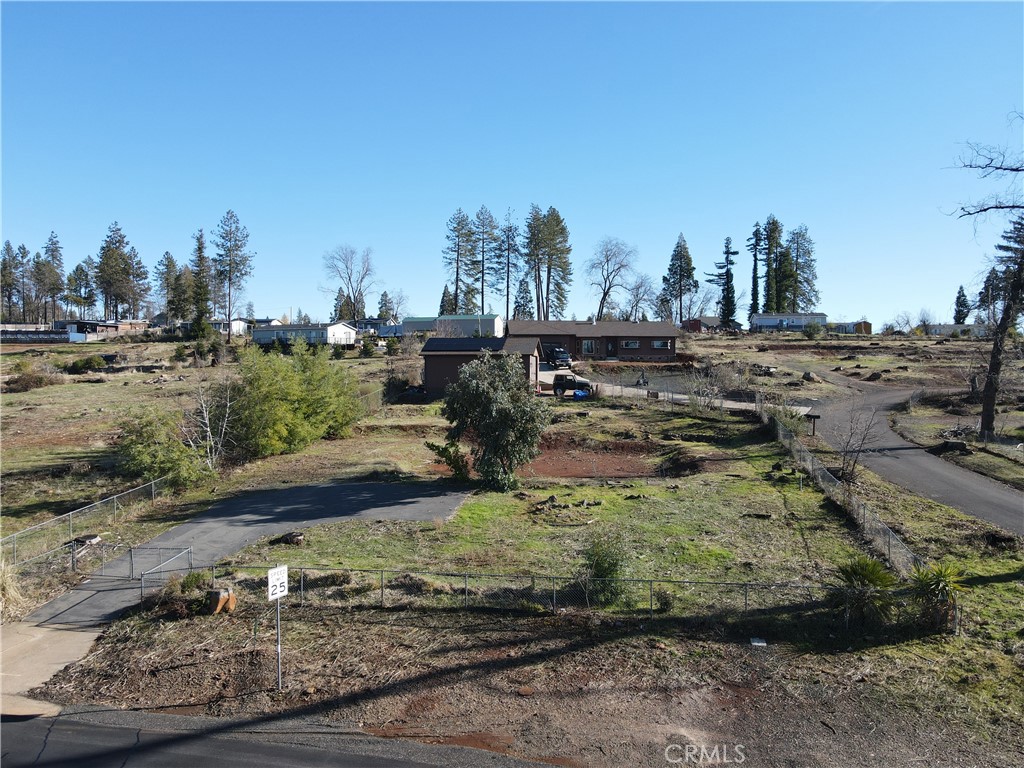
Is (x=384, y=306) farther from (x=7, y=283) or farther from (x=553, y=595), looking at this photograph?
(x=553, y=595)

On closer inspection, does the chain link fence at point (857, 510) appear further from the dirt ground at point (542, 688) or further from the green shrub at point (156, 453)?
the green shrub at point (156, 453)

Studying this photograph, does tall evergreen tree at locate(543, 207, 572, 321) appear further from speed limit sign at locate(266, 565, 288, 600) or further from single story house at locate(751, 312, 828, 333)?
speed limit sign at locate(266, 565, 288, 600)

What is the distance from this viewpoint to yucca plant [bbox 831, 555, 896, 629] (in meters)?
13.7

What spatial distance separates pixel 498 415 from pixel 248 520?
9.82 m

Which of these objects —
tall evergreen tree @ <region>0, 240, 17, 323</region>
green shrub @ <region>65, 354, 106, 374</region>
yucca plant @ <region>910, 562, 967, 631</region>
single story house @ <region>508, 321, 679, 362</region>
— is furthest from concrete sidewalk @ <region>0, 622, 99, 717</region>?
tall evergreen tree @ <region>0, 240, 17, 323</region>

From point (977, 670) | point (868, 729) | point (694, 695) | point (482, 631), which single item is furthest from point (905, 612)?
point (482, 631)

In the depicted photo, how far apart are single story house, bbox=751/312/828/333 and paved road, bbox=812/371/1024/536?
2744 inches

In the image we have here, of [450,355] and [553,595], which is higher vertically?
[450,355]

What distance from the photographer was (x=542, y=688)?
471 inches

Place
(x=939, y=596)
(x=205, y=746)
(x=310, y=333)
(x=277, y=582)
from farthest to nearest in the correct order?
(x=310, y=333) < (x=939, y=596) < (x=277, y=582) < (x=205, y=746)

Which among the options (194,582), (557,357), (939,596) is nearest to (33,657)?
(194,582)

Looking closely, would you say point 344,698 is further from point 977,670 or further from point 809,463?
point 809,463

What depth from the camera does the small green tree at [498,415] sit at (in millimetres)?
26422

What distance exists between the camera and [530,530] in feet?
69.1
